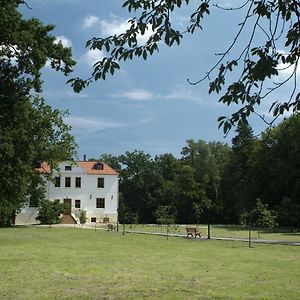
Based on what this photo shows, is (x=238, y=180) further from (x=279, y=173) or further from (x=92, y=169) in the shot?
(x=92, y=169)

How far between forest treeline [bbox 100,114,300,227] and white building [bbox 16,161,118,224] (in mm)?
3210

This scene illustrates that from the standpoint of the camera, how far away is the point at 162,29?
14.9ft

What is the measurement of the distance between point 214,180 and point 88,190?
23.7 meters

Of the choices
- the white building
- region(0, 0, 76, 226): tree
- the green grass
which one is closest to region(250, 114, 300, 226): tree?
the green grass

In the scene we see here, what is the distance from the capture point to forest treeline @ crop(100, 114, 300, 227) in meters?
63.6

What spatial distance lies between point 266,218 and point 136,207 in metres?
51.1

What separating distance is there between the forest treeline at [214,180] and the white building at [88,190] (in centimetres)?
321

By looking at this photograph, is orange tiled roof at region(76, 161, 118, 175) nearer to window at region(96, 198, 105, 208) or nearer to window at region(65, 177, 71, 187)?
window at region(65, 177, 71, 187)

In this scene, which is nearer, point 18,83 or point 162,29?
point 162,29

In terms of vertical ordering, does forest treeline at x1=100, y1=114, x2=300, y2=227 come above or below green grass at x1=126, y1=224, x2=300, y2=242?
above

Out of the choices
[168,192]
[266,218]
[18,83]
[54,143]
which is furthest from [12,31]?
[168,192]

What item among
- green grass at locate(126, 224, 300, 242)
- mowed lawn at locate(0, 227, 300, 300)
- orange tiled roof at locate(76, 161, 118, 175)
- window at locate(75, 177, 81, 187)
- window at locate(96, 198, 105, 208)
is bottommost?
mowed lawn at locate(0, 227, 300, 300)

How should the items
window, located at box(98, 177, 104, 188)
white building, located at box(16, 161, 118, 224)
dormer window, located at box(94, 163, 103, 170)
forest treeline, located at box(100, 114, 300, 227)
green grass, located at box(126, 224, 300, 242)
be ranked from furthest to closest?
dormer window, located at box(94, 163, 103, 170), window, located at box(98, 177, 104, 188), white building, located at box(16, 161, 118, 224), forest treeline, located at box(100, 114, 300, 227), green grass, located at box(126, 224, 300, 242)

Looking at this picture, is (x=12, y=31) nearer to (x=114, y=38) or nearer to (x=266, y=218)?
(x=114, y=38)
